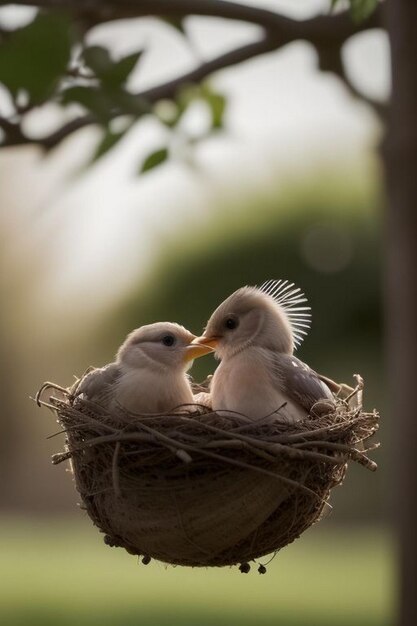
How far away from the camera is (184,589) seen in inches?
296

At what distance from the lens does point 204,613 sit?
6590 mm

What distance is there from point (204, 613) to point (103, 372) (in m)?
4.71

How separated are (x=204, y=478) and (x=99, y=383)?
1.38 ft

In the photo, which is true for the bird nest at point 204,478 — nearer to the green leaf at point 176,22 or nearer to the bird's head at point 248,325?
the bird's head at point 248,325

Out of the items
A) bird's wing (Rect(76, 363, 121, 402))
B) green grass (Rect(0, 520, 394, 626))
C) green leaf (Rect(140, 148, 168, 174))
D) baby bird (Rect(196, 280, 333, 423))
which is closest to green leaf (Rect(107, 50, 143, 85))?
green leaf (Rect(140, 148, 168, 174))

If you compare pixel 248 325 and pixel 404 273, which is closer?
pixel 248 325

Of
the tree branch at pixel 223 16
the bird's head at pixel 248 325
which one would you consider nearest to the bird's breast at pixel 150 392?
the bird's head at pixel 248 325

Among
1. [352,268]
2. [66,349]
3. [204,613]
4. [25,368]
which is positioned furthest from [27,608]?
[352,268]

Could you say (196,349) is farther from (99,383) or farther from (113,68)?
(113,68)

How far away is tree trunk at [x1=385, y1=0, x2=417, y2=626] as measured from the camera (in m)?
2.60

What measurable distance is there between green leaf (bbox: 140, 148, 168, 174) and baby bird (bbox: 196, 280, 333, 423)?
0.30m

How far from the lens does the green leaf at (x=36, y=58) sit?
1760 millimetres

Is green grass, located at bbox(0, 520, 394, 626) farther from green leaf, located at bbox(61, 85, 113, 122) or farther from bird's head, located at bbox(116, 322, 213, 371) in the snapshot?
green leaf, located at bbox(61, 85, 113, 122)

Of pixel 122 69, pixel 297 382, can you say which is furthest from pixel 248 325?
pixel 122 69
